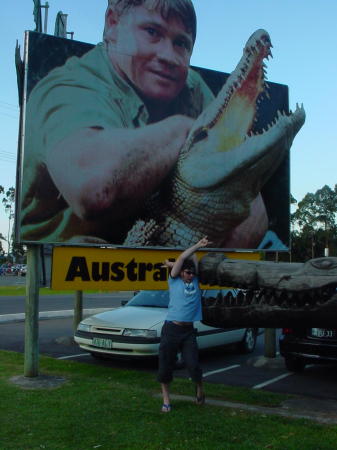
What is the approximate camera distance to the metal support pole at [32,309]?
24.7 ft

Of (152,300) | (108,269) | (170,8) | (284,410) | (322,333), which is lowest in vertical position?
(284,410)

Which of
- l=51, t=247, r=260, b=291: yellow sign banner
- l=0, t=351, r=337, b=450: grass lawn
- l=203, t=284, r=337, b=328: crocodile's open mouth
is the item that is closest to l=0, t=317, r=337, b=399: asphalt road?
l=0, t=351, r=337, b=450: grass lawn

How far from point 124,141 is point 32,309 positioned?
2.74 metres

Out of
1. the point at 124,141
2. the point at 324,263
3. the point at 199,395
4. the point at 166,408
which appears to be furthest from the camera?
the point at 124,141

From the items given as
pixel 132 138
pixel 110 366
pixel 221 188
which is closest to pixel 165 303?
pixel 110 366

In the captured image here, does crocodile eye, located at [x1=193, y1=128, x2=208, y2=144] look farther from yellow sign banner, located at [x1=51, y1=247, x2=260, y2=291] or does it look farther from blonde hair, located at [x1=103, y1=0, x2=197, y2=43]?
yellow sign banner, located at [x1=51, y1=247, x2=260, y2=291]

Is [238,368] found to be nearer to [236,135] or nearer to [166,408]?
[166,408]

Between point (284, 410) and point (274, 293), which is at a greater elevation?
point (274, 293)

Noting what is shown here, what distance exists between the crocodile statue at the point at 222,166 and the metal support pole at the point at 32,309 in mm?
1389

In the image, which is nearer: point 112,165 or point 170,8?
point 112,165

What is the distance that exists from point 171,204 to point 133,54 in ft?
7.69

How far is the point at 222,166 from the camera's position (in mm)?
9273

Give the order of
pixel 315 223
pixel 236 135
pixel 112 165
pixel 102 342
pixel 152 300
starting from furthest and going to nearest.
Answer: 1. pixel 315 223
2. pixel 152 300
3. pixel 236 135
4. pixel 102 342
5. pixel 112 165

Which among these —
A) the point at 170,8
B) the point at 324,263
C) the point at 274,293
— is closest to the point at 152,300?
the point at 170,8
